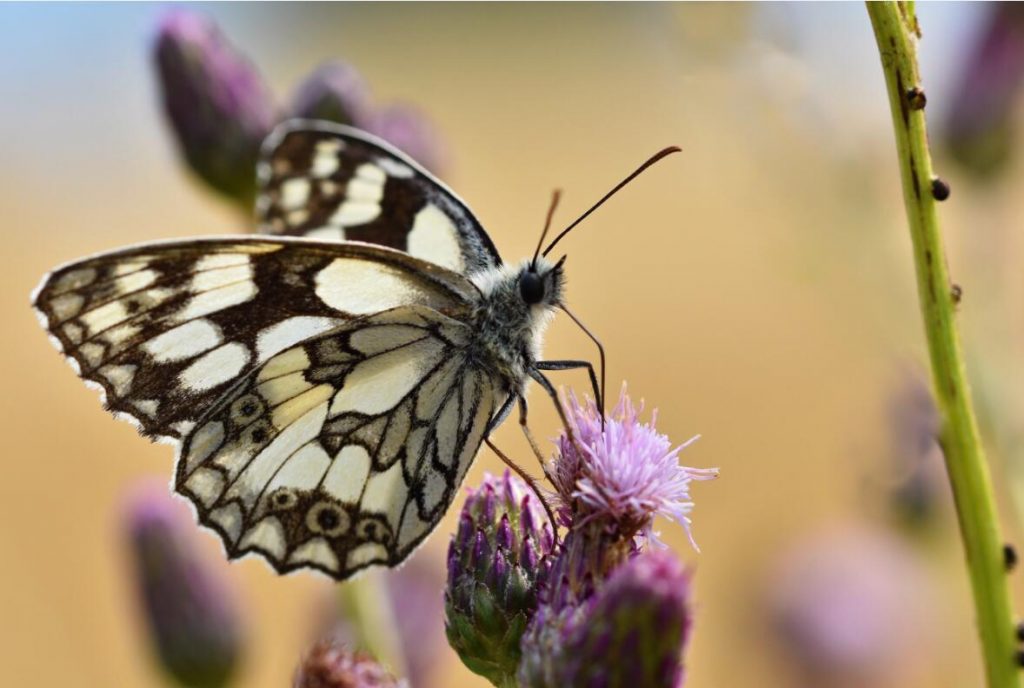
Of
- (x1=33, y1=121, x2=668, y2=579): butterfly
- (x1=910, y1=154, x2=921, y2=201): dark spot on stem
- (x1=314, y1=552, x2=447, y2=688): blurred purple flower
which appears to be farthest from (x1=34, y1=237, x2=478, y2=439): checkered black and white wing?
(x1=314, y1=552, x2=447, y2=688): blurred purple flower

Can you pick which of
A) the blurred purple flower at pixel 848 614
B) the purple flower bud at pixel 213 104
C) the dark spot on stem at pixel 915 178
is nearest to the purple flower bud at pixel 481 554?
the dark spot on stem at pixel 915 178

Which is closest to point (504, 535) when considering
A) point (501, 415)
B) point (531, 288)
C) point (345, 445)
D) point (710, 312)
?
point (501, 415)

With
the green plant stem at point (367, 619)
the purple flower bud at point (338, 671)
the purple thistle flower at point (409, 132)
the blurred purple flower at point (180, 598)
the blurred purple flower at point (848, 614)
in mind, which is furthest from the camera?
the blurred purple flower at point (848, 614)

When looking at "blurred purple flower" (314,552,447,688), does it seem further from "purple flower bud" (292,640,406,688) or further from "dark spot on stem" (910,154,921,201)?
"dark spot on stem" (910,154,921,201)

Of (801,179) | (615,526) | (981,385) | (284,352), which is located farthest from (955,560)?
(284,352)

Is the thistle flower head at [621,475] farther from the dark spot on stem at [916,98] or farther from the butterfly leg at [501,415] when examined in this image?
the dark spot on stem at [916,98]

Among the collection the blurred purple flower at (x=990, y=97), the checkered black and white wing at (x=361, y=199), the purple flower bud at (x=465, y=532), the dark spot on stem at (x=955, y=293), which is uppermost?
the blurred purple flower at (x=990, y=97)

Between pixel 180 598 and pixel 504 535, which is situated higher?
pixel 504 535

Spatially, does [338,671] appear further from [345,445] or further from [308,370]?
[308,370]
